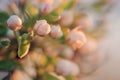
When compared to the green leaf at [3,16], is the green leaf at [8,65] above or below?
below

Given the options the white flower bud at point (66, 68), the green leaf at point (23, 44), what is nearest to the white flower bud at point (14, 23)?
the green leaf at point (23, 44)

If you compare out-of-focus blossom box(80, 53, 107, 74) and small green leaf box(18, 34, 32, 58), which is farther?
out-of-focus blossom box(80, 53, 107, 74)

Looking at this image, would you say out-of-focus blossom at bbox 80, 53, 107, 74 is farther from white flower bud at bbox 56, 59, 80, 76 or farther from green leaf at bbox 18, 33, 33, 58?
green leaf at bbox 18, 33, 33, 58

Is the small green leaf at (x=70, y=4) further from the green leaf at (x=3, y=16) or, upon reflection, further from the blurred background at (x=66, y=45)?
the green leaf at (x=3, y=16)

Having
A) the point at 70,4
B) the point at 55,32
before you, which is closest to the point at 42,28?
the point at 55,32

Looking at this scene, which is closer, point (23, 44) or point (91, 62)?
point (23, 44)

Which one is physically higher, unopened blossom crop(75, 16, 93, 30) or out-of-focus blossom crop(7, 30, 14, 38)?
unopened blossom crop(75, 16, 93, 30)

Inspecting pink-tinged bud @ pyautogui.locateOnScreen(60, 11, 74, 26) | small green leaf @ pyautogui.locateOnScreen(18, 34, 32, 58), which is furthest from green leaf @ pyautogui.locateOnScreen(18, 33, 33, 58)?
pink-tinged bud @ pyautogui.locateOnScreen(60, 11, 74, 26)

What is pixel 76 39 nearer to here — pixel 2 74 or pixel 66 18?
pixel 66 18
